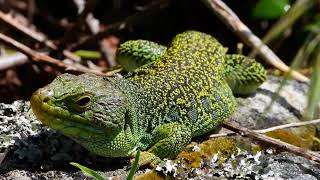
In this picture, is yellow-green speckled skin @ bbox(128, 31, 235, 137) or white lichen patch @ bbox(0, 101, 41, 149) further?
yellow-green speckled skin @ bbox(128, 31, 235, 137)

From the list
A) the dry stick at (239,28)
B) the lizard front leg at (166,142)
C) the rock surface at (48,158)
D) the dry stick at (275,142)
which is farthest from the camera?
the dry stick at (239,28)

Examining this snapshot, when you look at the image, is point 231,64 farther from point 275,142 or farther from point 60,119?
point 60,119

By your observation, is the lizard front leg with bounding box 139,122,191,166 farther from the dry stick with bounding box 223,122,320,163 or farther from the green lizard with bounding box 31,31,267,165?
the dry stick with bounding box 223,122,320,163

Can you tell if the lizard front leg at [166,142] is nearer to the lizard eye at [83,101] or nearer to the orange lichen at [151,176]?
the orange lichen at [151,176]

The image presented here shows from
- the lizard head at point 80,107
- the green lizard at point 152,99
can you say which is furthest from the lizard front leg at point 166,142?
the lizard head at point 80,107

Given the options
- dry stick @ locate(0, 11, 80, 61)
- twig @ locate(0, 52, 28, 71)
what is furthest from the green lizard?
twig @ locate(0, 52, 28, 71)

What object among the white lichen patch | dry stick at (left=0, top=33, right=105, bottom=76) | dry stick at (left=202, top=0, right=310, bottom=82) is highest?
dry stick at (left=0, top=33, right=105, bottom=76)

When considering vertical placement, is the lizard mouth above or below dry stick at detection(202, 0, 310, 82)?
below

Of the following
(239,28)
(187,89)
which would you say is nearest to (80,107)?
(187,89)

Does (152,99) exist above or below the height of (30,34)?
below
